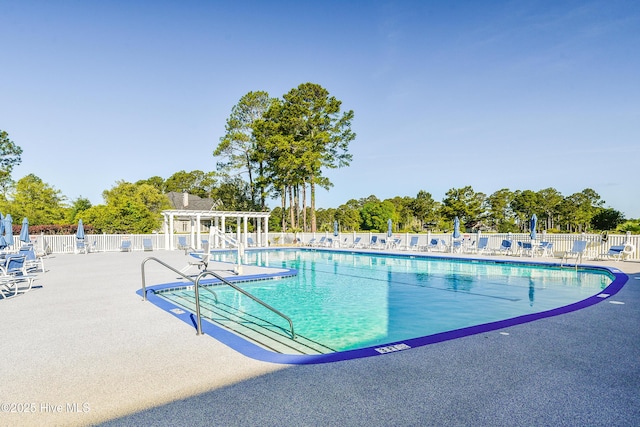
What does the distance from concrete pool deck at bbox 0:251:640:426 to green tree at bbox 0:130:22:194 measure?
40.3 m

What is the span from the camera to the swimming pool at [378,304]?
5.43m

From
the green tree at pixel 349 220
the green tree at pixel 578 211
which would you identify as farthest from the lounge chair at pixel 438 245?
the green tree at pixel 578 211

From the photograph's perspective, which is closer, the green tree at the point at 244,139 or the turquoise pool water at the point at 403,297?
the turquoise pool water at the point at 403,297

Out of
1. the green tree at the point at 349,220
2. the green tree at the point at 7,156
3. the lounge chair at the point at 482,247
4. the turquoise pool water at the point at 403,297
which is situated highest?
the green tree at the point at 7,156

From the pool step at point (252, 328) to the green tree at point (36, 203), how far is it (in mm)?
36038

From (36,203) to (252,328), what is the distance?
1607 inches

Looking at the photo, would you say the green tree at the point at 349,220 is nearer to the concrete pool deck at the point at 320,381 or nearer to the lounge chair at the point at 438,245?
the lounge chair at the point at 438,245

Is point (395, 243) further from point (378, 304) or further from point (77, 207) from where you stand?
point (77, 207)

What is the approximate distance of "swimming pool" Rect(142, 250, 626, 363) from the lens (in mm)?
5426

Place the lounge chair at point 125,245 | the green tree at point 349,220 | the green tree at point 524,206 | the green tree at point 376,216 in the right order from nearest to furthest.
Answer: the lounge chair at point 125,245 → the green tree at point 376,216 → the green tree at point 524,206 → the green tree at point 349,220

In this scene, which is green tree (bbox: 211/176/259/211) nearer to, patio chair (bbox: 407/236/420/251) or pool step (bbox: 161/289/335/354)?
patio chair (bbox: 407/236/420/251)

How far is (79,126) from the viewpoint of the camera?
21.9m

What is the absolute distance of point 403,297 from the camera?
31.3 ft

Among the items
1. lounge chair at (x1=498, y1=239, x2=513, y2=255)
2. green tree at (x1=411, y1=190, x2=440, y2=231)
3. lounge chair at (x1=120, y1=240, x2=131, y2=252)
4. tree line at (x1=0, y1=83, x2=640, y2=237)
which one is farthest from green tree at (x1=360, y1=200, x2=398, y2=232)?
lounge chair at (x1=120, y1=240, x2=131, y2=252)
